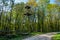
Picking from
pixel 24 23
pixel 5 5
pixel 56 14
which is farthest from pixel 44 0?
pixel 5 5

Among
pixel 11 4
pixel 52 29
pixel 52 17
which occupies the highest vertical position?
pixel 11 4

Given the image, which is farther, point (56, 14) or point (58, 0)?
point (56, 14)

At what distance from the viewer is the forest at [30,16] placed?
32.5 m

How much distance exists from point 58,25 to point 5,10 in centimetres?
1593

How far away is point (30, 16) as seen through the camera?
39.3 m

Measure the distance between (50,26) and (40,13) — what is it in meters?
→ 5.42

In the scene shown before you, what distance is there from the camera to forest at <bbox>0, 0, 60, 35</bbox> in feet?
107

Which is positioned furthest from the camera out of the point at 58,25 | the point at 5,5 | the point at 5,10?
the point at 58,25

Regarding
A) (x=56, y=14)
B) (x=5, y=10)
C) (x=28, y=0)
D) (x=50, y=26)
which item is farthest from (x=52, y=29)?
(x=5, y=10)

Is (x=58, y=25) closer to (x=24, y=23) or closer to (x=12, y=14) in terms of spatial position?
(x=24, y=23)

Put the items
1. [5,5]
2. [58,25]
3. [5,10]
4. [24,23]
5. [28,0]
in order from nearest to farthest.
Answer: [5,5], [5,10], [28,0], [24,23], [58,25]

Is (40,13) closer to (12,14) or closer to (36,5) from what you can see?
(36,5)

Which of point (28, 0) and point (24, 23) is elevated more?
point (28, 0)

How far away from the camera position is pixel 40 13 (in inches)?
1542
